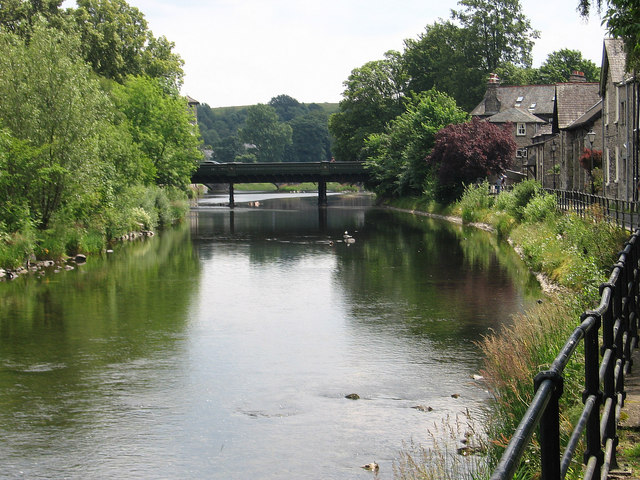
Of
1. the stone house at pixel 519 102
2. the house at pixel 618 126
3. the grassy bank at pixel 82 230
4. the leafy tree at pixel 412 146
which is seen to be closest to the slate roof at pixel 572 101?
the house at pixel 618 126

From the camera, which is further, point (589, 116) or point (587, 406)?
point (589, 116)

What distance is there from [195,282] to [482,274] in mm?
10813

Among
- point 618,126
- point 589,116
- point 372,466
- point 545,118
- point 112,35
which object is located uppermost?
point 112,35

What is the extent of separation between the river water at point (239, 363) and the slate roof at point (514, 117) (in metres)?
48.4

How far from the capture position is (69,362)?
Answer: 53.8ft

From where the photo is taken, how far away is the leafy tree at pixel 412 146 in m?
67.5

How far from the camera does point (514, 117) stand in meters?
79.2

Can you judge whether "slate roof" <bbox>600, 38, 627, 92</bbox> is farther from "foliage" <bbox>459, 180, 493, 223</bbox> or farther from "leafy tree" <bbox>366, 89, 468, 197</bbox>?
"leafy tree" <bbox>366, 89, 468, 197</bbox>

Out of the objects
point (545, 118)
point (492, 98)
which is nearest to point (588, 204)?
point (545, 118)

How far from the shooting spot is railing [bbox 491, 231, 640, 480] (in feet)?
9.99

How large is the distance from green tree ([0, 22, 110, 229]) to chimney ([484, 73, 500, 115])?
59301mm

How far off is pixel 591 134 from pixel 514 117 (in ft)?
109

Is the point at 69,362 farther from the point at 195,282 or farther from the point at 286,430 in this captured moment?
the point at 195,282

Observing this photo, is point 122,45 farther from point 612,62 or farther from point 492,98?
point 492,98
